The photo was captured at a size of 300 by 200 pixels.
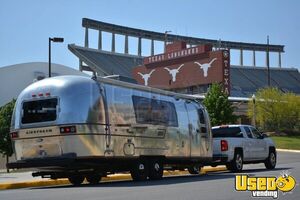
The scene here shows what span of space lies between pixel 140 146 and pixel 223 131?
7141 millimetres

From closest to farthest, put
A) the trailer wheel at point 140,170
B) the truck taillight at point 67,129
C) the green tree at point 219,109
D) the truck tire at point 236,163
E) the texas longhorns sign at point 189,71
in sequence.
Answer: the truck taillight at point 67,129 < the trailer wheel at point 140,170 < the truck tire at point 236,163 < the green tree at point 219,109 < the texas longhorns sign at point 189,71

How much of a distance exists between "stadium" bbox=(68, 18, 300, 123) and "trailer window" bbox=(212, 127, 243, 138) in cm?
4647

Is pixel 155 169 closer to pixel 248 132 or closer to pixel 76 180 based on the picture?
pixel 76 180

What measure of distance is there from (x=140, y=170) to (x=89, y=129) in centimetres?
278

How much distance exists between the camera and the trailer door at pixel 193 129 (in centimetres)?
2042

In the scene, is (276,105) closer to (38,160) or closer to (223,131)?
(223,131)

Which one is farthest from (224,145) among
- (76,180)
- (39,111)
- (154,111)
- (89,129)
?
(39,111)

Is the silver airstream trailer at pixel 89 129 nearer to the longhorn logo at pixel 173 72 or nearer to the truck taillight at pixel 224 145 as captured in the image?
the truck taillight at pixel 224 145

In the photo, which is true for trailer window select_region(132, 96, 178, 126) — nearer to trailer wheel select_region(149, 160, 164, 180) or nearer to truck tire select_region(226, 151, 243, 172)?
trailer wheel select_region(149, 160, 164, 180)

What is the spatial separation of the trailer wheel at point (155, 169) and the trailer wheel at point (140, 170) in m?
0.21

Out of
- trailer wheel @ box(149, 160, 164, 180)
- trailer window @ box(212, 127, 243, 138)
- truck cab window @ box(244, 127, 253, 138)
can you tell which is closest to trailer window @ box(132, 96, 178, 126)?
trailer wheel @ box(149, 160, 164, 180)

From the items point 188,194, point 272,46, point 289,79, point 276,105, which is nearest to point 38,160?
point 188,194

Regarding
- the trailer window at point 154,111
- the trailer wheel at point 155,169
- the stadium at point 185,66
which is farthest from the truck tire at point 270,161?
the stadium at point 185,66

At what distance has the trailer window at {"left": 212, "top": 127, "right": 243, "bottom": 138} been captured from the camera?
23.5 m
